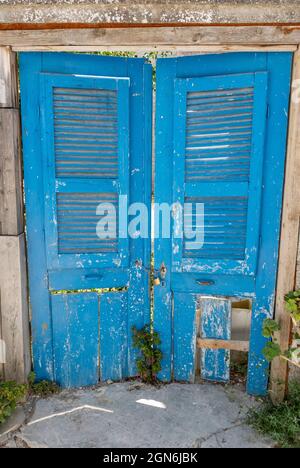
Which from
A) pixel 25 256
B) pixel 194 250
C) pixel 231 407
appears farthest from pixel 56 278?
pixel 231 407

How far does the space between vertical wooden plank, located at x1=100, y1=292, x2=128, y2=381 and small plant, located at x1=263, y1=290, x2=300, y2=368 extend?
50.5 inches

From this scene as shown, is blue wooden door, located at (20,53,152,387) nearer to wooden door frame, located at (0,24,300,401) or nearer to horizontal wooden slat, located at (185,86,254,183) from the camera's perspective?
wooden door frame, located at (0,24,300,401)

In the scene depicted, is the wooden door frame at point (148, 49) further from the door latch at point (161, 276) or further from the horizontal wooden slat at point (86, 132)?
the door latch at point (161, 276)

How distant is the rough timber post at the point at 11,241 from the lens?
10.0 feet

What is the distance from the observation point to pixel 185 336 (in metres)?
3.64

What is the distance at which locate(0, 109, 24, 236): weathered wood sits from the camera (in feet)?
10.1

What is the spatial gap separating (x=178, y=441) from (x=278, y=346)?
1.09m

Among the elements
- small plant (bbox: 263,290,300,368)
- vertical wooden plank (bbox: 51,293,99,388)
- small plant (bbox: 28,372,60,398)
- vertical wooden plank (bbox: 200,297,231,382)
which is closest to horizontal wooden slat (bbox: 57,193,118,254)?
vertical wooden plank (bbox: 51,293,99,388)

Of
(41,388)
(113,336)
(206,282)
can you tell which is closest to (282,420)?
(206,282)

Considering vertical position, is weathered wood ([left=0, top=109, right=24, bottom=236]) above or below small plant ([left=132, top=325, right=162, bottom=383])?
above

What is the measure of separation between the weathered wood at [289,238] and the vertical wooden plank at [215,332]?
0.45m

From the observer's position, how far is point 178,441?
10.0ft

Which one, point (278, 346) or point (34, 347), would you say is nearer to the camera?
point (278, 346)

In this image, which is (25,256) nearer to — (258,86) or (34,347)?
(34,347)
